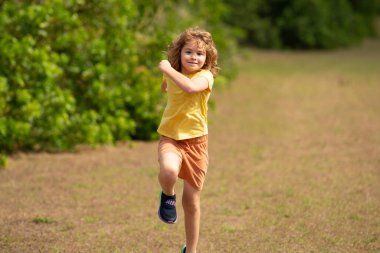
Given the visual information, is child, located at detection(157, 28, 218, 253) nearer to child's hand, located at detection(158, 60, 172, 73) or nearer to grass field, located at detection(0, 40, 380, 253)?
child's hand, located at detection(158, 60, 172, 73)

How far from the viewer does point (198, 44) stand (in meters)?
4.31

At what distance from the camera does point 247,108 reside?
1173 centimetres

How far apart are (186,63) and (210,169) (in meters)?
3.47

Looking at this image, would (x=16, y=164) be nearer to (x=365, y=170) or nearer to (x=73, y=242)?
(x=73, y=242)

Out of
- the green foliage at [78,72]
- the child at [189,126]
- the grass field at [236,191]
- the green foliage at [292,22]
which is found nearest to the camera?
the child at [189,126]

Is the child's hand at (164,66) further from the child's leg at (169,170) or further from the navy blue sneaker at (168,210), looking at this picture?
the navy blue sneaker at (168,210)

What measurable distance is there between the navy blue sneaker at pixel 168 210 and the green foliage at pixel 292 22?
16589 millimetres

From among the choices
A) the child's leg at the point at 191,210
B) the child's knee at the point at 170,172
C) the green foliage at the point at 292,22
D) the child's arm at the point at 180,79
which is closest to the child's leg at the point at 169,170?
the child's knee at the point at 170,172

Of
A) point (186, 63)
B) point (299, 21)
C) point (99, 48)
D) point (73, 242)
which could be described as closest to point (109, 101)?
point (99, 48)

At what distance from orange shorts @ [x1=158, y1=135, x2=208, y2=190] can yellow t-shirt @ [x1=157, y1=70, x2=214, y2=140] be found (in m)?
0.05

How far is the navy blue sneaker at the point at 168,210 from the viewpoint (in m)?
4.16

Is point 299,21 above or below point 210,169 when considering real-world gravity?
above

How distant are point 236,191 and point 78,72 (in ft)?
8.98

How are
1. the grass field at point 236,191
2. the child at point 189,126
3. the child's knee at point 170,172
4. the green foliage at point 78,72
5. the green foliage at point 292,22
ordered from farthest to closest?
the green foliage at point 292,22, the green foliage at point 78,72, the grass field at point 236,191, the child at point 189,126, the child's knee at point 170,172
